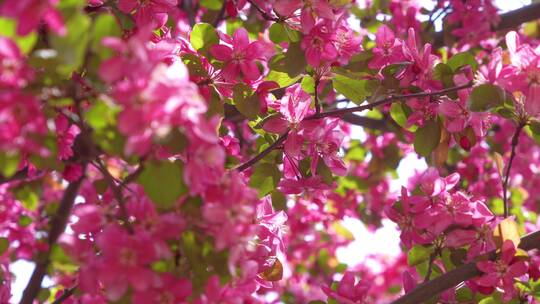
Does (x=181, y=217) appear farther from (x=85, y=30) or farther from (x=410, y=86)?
(x=410, y=86)

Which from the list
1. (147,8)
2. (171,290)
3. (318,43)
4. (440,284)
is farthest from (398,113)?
(171,290)

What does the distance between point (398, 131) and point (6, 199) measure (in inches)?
74.3

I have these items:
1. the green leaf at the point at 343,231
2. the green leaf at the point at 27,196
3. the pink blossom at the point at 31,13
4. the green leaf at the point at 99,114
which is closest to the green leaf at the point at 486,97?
the green leaf at the point at 99,114

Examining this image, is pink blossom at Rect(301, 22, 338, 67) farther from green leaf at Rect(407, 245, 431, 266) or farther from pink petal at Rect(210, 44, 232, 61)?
green leaf at Rect(407, 245, 431, 266)

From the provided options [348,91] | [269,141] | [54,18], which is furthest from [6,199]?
[54,18]

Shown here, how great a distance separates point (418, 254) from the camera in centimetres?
223

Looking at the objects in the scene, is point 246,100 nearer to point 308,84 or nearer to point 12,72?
point 308,84

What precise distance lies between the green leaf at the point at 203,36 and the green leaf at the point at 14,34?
86cm

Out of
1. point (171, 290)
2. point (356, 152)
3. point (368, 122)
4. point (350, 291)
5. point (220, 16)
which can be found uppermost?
point (171, 290)

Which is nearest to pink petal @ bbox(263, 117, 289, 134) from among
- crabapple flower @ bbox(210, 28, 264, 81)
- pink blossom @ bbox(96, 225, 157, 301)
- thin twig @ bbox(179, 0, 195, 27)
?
crabapple flower @ bbox(210, 28, 264, 81)

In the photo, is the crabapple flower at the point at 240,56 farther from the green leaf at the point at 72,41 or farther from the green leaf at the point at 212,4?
the green leaf at the point at 212,4

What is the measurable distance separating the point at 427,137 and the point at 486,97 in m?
0.36

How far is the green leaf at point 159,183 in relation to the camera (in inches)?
52.6

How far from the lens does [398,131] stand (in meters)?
3.44
